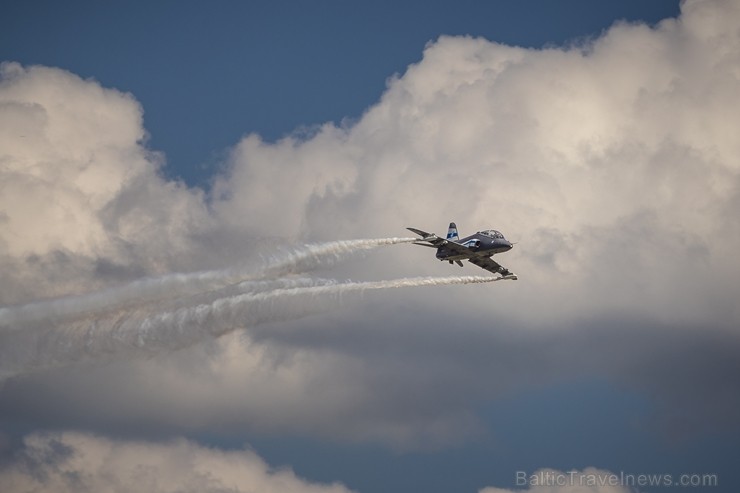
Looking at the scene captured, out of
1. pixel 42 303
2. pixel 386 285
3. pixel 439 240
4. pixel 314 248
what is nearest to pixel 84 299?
pixel 42 303

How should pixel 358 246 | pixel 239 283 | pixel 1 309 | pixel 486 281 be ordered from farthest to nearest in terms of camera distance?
pixel 486 281, pixel 358 246, pixel 239 283, pixel 1 309

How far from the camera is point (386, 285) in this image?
88500mm

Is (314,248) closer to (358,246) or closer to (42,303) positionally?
(358,246)

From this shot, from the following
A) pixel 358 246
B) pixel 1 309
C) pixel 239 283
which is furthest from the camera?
pixel 358 246

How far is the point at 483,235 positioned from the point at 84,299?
3705 cm

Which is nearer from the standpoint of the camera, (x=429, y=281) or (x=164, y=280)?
(x=164, y=280)

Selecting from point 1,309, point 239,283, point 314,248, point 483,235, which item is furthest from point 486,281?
point 1,309

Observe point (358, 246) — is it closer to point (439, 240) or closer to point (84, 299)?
point (439, 240)

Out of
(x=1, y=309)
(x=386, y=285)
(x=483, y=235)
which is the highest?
(x=483, y=235)

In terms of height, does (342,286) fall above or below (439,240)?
below

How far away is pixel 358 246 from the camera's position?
295 ft

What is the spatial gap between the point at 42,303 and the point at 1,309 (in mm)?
3094

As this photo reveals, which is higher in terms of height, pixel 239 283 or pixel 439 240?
pixel 439 240

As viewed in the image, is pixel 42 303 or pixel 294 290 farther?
pixel 294 290
